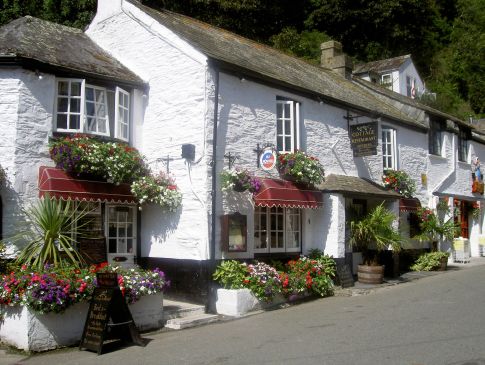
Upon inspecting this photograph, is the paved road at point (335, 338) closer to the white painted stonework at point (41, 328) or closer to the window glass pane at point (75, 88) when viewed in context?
the white painted stonework at point (41, 328)

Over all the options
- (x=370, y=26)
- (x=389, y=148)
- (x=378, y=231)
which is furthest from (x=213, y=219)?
(x=370, y=26)

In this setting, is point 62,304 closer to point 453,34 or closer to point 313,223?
point 313,223

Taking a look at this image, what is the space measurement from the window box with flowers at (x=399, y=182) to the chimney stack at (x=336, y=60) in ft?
20.5

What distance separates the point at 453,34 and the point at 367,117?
1198 inches

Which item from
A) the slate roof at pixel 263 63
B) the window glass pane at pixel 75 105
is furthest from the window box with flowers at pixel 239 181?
the window glass pane at pixel 75 105

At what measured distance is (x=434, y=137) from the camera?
66.9ft

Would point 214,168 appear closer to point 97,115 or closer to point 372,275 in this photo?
point 97,115

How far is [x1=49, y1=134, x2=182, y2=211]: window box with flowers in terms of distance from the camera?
10.4m

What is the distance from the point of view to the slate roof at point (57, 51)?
10797 mm

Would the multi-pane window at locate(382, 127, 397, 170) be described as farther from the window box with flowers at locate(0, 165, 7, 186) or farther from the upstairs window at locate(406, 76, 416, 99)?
the upstairs window at locate(406, 76, 416, 99)

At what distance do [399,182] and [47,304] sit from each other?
12267 millimetres

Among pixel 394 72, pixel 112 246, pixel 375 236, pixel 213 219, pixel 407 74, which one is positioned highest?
pixel 407 74

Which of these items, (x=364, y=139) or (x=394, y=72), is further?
(x=394, y=72)

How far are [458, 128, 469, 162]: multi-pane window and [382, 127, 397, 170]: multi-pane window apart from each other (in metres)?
6.13
